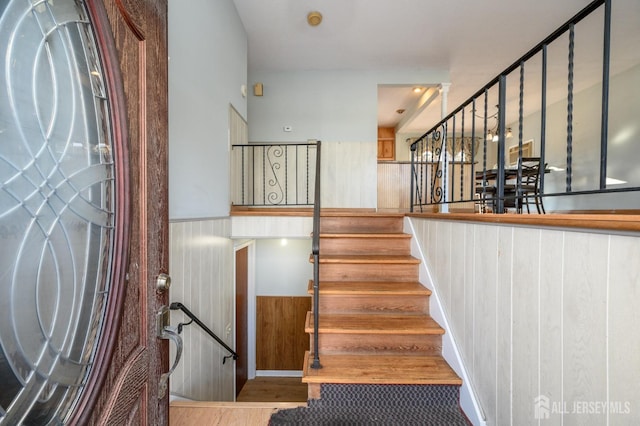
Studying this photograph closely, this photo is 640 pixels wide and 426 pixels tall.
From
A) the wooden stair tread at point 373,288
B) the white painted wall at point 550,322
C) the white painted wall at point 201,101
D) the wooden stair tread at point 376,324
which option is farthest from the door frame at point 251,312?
the white painted wall at point 550,322

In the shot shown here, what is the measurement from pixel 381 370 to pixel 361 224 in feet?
5.47

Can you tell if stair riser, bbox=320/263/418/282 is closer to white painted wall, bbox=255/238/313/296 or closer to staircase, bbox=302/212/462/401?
staircase, bbox=302/212/462/401

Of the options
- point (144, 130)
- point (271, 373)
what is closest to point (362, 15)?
point (144, 130)

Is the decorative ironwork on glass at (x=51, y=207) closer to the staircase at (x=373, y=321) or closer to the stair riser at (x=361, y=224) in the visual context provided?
the staircase at (x=373, y=321)

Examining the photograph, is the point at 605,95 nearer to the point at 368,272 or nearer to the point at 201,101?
the point at 368,272

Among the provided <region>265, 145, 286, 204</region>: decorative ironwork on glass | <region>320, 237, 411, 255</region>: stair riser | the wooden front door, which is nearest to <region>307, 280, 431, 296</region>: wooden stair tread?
<region>320, 237, 411, 255</region>: stair riser

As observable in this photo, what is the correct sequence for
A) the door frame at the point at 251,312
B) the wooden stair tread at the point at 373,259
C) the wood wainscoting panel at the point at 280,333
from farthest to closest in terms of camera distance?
the wood wainscoting panel at the point at 280,333
the door frame at the point at 251,312
the wooden stair tread at the point at 373,259

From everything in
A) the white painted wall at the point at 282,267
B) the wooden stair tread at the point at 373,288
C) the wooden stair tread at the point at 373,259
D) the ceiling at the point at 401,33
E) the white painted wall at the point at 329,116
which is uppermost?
the ceiling at the point at 401,33

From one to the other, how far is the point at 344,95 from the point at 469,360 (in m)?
4.37

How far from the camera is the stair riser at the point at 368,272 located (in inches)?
95.9

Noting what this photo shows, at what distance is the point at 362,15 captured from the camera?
3.49m

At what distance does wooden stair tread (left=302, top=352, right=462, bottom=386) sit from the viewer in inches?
64.0

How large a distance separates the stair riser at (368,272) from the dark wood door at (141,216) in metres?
1.66

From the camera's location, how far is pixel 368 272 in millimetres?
2469
